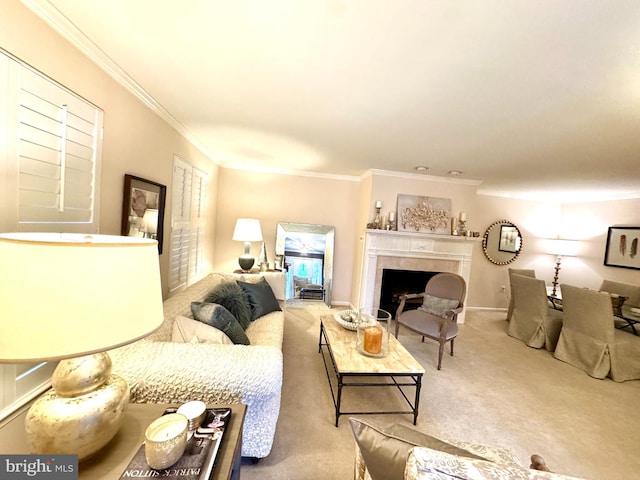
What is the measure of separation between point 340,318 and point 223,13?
2286 millimetres

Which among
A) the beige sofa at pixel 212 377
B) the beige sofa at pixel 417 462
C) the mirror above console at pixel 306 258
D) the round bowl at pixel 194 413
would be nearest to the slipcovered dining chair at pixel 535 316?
the mirror above console at pixel 306 258

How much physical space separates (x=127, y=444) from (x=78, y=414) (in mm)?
253

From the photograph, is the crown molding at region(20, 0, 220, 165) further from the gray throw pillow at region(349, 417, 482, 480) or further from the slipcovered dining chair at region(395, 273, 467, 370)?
the slipcovered dining chair at region(395, 273, 467, 370)

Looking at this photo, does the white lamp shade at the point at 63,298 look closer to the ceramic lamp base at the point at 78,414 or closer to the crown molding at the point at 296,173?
the ceramic lamp base at the point at 78,414

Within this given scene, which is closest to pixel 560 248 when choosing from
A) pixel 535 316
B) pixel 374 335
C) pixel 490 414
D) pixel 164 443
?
pixel 535 316

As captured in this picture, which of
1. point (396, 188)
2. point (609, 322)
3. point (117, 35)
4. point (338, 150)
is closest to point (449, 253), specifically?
point (396, 188)

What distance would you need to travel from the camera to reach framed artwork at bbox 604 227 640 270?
3781 mm

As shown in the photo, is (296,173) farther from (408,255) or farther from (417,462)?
(417,462)

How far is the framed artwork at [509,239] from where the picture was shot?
4.70 meters

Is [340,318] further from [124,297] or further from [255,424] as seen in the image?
[124,297]

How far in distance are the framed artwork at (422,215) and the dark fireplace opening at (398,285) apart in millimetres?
707

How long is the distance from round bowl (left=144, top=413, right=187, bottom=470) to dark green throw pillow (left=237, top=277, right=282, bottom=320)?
5.50 ft

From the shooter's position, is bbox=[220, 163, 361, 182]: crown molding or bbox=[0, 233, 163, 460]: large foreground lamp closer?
bbox=[0, 233, 163, 460]: large foreground lamp

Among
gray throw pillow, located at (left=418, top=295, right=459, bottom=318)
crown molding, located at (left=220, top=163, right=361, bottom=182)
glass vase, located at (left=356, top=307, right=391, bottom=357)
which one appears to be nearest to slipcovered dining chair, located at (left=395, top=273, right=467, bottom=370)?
gray throw pillow, located at (left=418, top=295, right=459, bottom=318)
